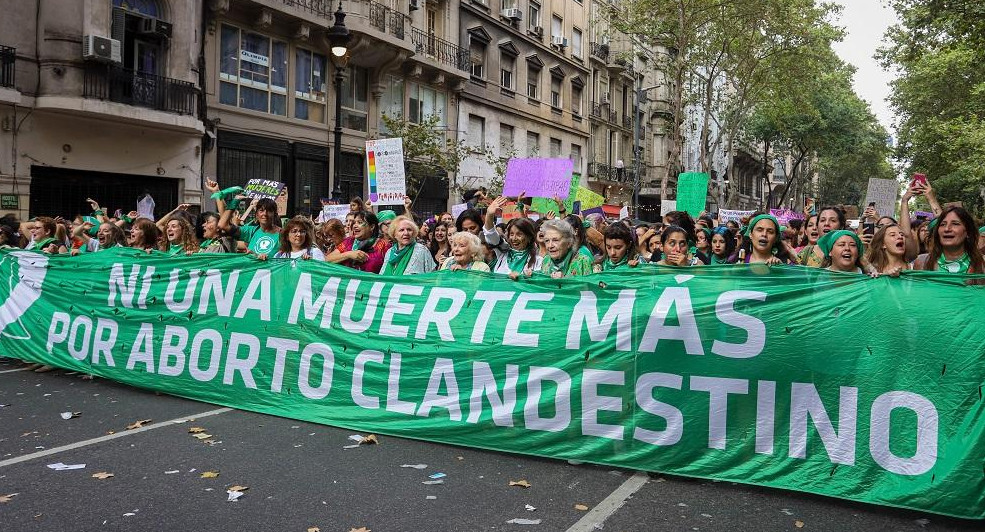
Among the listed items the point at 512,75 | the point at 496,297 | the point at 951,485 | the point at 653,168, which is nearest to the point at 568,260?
the point at 496,297

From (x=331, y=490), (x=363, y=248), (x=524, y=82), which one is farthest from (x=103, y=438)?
(x=524, y=82)

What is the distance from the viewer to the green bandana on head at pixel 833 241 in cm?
553

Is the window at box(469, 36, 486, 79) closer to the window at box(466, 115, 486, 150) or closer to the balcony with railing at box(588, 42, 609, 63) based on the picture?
the window at box(466, 115, 486, 150)

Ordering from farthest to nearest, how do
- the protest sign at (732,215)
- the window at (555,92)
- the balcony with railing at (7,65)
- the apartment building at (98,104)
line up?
the window at (555,92) < the protest sign at (732,215) < the apartment building at (98,104) < the balcony with railing at (7,65)

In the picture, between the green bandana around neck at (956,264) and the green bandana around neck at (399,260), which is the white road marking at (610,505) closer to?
the green bandana around neck at (956,264)

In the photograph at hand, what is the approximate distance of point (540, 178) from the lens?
13.1 metres

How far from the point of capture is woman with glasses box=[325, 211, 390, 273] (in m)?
7.39

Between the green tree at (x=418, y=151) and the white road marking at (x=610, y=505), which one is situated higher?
the green tree at (x=418, y=151)

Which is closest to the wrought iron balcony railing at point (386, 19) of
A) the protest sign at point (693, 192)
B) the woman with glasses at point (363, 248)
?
the protest sign at point (693, 192)

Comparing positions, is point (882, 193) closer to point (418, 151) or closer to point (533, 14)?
point (418, 151)

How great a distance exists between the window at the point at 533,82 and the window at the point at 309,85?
12978 mm

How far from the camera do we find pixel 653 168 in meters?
49.6

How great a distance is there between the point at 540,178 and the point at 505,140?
1910 cm

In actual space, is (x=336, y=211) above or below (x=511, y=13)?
below
